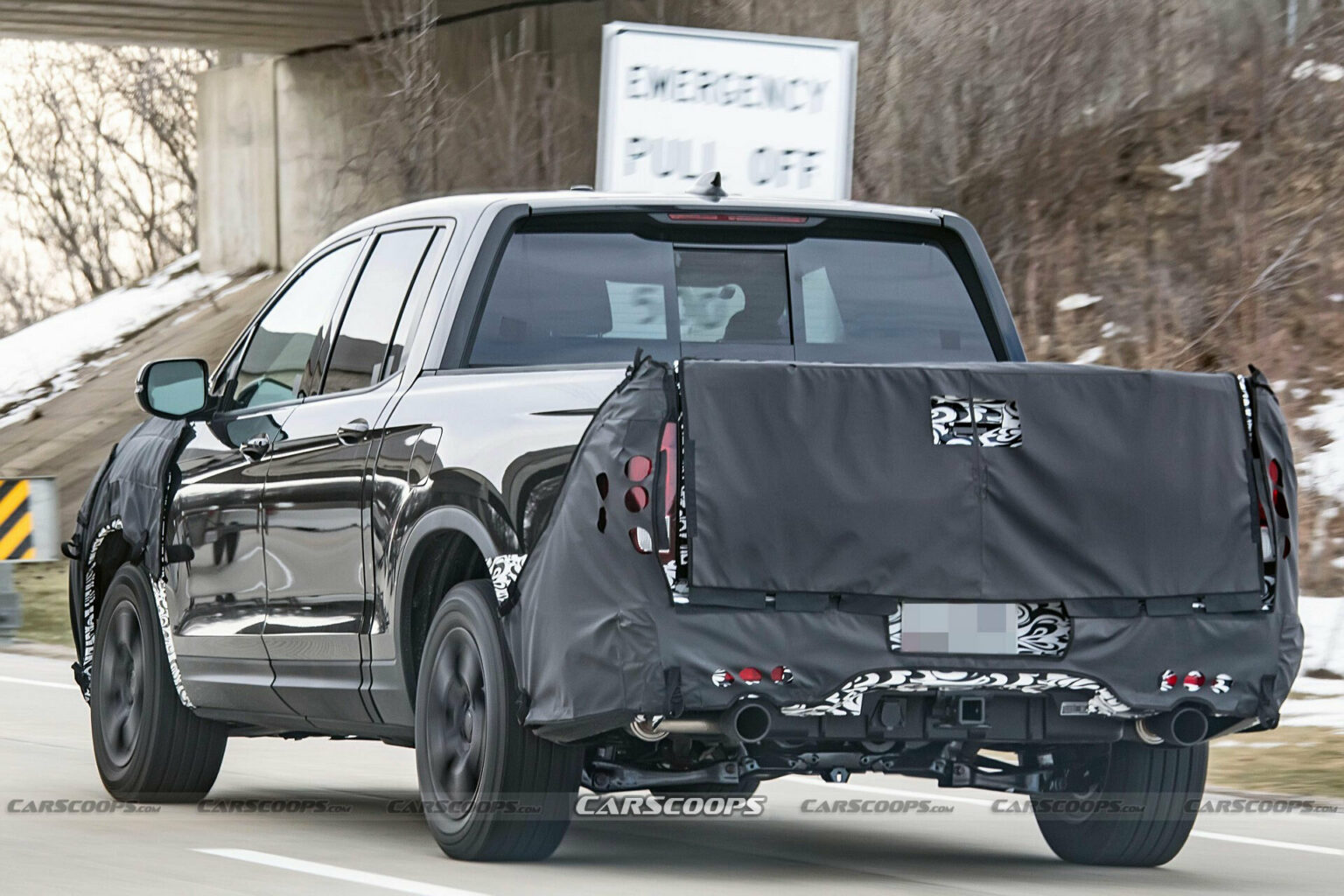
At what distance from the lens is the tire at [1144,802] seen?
7.59 meters

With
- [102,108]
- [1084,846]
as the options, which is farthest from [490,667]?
[102,108]

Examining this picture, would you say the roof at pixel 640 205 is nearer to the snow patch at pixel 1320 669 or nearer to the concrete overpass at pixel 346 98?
the snow patch at pixel 1320 669

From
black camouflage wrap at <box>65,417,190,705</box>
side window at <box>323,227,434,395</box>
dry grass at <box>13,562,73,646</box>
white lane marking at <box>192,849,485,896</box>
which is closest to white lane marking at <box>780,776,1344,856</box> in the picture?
white lane marking at <box>192,849,485,896</box>

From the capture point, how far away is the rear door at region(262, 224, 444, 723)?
774cm

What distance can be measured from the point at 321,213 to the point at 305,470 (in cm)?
2948

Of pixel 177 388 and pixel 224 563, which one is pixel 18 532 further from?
pixel 224 563

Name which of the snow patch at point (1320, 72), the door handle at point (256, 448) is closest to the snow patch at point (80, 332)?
the snow patch at point (1320, 72)

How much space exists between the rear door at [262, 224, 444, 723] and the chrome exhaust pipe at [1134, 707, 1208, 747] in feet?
7.69

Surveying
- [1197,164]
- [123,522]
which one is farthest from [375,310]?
[1197,164]

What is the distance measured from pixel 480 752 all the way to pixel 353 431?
4.09ft

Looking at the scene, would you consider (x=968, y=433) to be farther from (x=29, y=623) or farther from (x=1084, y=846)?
(x=29, y=623)

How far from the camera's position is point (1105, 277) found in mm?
23328

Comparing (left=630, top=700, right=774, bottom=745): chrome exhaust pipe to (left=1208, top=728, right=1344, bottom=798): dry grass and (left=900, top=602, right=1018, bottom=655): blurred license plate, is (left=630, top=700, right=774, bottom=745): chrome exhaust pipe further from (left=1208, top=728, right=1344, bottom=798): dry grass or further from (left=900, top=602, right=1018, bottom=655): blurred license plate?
(left=1208, top=728, right=1344, bottom=798): dry grass

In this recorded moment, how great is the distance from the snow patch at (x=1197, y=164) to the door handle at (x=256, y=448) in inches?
672
